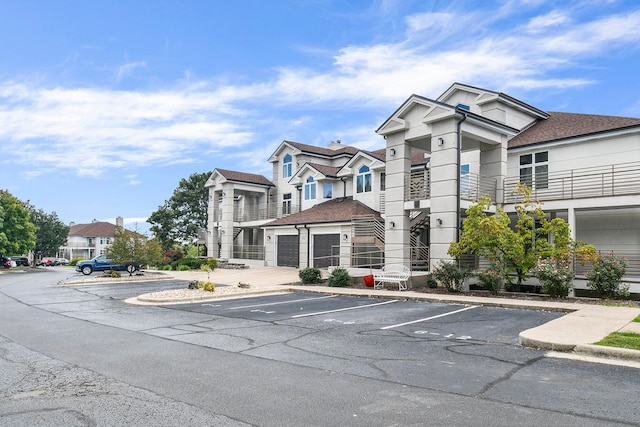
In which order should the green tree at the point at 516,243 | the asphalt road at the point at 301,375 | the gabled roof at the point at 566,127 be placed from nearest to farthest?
1. the asphalt road at the point at 301,375
2. the green tree at the point at 516,243
3. the gabled roof at the point at 566,127

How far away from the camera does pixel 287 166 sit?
42844 millimetres

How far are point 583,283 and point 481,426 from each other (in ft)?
54.5

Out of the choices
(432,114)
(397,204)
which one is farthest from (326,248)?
(432,114)

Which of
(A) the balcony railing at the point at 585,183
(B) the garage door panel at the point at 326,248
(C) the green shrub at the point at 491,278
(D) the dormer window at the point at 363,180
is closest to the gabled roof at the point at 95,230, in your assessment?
(B) the garage door panel at the point at 326,248

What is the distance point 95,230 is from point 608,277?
315 ft

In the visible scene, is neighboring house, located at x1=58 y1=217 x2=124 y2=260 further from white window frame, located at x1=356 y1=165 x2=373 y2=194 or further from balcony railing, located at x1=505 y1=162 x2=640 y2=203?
balcony railing, located at x1=505 y1=162 x2=640 y2=203

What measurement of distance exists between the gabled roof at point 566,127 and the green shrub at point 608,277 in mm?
6791

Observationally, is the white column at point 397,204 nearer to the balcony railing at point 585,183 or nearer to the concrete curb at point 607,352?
the balcony railing at point 585,183

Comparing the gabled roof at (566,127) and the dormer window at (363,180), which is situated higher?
the gabled roof at (566,127)

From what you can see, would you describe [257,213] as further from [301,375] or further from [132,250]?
[301,375]

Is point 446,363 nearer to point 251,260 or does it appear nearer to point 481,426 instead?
point 481,426

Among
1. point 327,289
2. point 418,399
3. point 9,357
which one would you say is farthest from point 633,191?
point 9,357

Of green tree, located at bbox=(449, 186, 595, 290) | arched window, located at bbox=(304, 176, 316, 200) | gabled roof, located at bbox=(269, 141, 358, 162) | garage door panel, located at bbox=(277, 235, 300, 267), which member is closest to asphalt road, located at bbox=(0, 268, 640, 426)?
green tree, located at bbox=(449, 186, 595, 290)

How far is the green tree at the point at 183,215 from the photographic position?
54625mm
